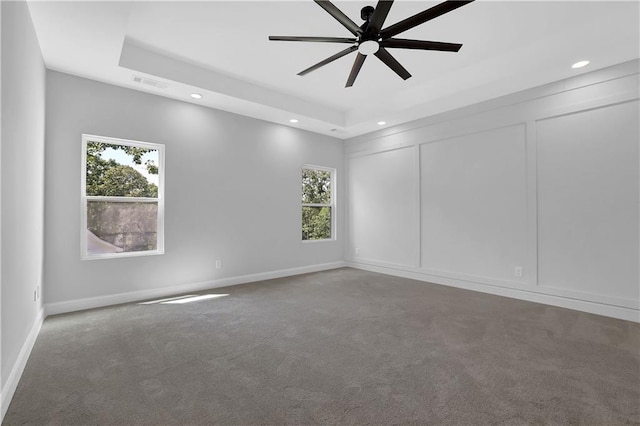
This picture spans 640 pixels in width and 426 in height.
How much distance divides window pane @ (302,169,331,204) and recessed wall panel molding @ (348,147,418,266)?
1.62ft

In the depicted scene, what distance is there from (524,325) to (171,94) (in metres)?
5.02

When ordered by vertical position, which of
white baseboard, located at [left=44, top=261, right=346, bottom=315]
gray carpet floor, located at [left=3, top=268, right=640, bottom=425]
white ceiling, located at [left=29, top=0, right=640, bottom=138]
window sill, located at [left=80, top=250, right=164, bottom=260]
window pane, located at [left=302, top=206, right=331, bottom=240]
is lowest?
gray carpet floor, located at [left=3, top=268, right=640, bottom=425]

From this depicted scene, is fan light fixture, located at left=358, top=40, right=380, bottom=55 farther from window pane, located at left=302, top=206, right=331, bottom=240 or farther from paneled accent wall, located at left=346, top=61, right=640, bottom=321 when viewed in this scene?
window pane, located at left=302, top=206, right=331, bottom=240

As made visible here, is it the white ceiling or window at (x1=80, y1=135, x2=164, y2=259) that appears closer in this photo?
the white ceiling

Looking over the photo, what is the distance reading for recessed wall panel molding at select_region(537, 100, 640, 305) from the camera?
3.29 meters

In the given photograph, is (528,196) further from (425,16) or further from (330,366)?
(330,366)

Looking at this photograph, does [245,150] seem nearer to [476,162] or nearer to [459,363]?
[476,162]

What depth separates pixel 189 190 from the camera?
14.4 feet

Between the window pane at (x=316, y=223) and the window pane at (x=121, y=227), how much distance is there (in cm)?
262

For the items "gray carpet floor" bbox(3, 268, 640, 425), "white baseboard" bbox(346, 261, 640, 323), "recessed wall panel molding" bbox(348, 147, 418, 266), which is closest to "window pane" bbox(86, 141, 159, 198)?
"gray carpet floor" bbox(3, 268, 640, 425)

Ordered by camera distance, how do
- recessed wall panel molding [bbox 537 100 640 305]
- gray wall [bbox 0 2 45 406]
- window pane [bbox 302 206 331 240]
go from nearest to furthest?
gray wall [bbox 0 2 45 406], recessed wall panel molding [bbox 537 100 640 305], window pane [bbox 302 206 331 240]

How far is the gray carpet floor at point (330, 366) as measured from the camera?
1.71 meters

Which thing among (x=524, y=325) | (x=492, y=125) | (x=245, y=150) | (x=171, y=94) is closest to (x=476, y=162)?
(x=492, y=125)

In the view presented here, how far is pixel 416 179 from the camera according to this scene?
5262 mm
